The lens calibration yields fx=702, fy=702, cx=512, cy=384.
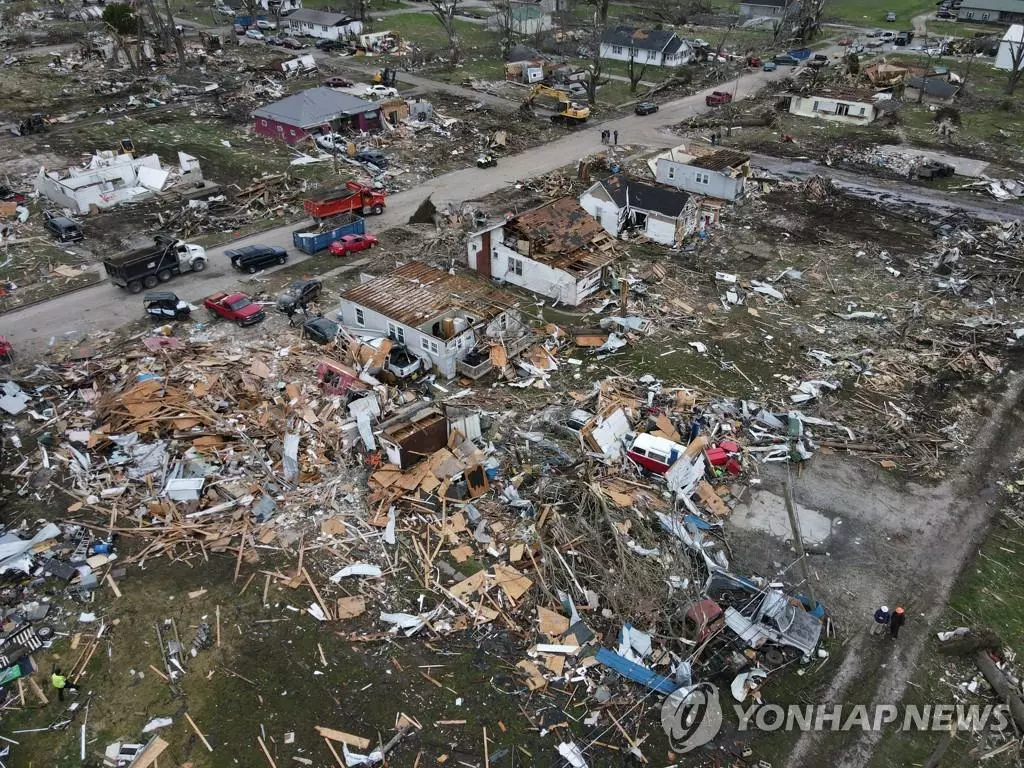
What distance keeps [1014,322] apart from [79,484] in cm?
4169

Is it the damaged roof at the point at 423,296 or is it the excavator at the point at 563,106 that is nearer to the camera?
the damaged roof at the point at 423,296

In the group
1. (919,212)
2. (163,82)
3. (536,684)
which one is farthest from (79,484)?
(163,82)

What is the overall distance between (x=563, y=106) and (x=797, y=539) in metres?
52.4

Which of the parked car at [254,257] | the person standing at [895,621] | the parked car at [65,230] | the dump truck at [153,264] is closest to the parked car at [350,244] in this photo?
the parked car at [254,257]

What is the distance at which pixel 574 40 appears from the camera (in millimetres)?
92500

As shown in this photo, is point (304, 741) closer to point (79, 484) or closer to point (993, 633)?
point (79, 484)

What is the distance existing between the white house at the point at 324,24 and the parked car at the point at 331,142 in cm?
3901

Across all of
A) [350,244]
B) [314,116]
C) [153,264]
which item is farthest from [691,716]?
[314,116]

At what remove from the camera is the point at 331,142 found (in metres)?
54.0

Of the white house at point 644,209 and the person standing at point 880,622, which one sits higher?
the white house at point 644,209

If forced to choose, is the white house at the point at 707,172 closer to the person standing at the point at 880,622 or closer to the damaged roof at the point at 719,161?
the damaged roof at the point at 719,161

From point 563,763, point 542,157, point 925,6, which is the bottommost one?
point 563,763

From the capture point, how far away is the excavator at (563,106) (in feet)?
205

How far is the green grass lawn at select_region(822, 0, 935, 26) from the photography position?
108m
